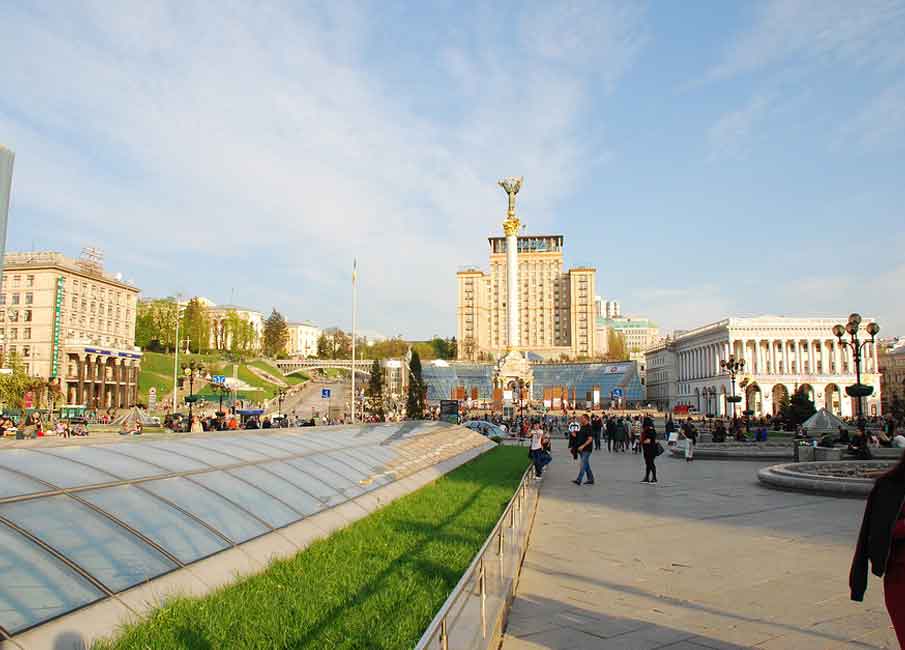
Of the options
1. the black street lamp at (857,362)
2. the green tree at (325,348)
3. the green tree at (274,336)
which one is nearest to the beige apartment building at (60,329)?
the green tree at (274,336)

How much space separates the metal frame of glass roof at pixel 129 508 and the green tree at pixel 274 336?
148048mm

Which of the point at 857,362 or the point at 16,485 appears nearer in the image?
the point at 16,485

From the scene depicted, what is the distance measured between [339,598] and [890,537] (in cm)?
428

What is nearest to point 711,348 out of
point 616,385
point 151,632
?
point 616,385

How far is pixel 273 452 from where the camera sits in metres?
12.3

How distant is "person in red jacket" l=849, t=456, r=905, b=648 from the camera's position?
352cm

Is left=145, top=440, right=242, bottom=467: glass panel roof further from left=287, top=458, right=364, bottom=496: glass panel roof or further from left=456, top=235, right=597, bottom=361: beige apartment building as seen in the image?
left=456, top=235, right=597, bottom=361: beige apartment building

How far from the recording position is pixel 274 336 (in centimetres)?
15600

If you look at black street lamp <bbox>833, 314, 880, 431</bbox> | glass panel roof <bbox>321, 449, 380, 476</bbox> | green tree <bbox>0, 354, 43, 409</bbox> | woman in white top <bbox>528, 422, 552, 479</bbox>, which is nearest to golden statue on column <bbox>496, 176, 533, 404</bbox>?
green tree <bbox>0, 354, 43, 409</bbox>

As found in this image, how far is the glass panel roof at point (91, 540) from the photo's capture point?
17.7 ft

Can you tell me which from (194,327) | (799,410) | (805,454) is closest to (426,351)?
(194,327)

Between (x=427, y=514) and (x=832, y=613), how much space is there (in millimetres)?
6048

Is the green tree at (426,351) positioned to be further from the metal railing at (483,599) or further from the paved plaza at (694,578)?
the metal railing at (483,599)

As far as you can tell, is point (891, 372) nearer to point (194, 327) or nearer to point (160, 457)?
point (194, 327)
